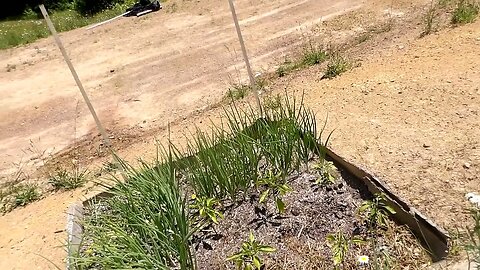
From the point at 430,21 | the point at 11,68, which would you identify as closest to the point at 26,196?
the point at 11,68

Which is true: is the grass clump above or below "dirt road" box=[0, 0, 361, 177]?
below

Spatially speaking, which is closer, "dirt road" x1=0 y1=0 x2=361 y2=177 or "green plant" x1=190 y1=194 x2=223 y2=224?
"green plant" x1=190 y1=194 x2=223 y2=224

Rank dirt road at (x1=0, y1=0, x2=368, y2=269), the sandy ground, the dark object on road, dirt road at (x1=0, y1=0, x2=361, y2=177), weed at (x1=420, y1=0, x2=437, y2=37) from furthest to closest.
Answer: the dark object on road
dirt road at (x1=0, y1=0, x2=361, y2=177)
weed at (x1=420, y1=0, x2=437, y2=37)
dirt road at (x1=0, y1=0, x2=368, y2=269)
the sandy ground

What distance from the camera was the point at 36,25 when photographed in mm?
11930

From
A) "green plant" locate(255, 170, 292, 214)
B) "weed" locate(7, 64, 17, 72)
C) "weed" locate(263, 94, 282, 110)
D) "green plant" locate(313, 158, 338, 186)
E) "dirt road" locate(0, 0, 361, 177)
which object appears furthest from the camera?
"weed" locate(7, 64, 17, 72)

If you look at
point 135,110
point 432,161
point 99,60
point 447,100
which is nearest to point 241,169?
point 432,161

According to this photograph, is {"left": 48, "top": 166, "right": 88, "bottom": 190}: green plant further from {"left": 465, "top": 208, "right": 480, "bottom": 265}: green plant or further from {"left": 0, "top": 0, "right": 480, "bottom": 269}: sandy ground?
{"left": 465, "top": 208, "right": 480, "bottom": 265}: green plant

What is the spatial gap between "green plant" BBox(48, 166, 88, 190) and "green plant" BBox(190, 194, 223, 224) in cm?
197

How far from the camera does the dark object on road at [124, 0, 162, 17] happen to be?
9.88m

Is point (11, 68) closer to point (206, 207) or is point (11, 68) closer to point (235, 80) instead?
point (235, 80)

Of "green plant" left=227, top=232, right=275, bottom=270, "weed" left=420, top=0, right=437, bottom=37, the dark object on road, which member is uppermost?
the dark object on road

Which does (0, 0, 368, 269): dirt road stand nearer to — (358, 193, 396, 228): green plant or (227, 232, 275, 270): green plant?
(227, 232, 275, 270): green plant

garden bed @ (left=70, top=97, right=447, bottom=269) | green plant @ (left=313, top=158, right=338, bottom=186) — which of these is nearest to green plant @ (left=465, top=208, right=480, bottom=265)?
garden bed @ (left=70, top=97, right=447, bottom=269)

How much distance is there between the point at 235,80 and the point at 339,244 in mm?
3848
